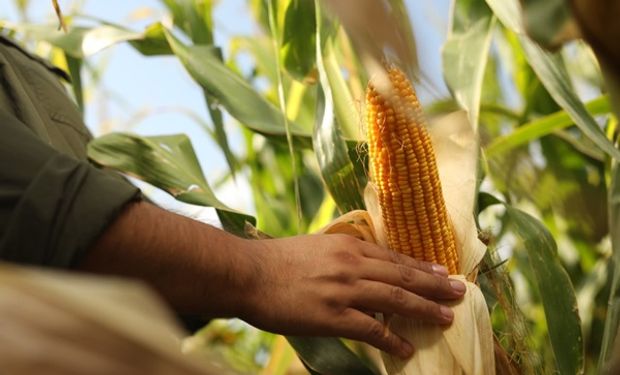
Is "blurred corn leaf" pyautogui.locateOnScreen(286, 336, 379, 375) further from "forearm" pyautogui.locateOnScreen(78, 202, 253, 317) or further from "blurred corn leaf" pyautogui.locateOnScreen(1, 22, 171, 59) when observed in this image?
"blurred corn leaf" pyautogui.locateOnScreen(1, 22, 171, 59)

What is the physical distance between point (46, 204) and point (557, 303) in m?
0.55

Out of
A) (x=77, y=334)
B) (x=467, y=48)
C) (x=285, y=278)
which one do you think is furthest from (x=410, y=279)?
(x=77, y=334)

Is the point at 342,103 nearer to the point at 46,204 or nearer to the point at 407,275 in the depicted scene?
the point at 407,275

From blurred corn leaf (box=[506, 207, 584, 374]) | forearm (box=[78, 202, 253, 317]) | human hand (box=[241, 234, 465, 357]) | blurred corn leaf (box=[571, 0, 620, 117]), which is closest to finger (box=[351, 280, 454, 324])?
human hand (box=[241, 234, 465, 357])

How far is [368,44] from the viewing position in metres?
0.38

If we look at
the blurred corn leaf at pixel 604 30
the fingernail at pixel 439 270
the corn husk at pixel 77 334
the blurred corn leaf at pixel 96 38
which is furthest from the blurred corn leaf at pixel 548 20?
the blurred corn leaf at pixel 96 38

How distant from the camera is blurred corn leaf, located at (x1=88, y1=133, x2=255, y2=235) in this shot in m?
1.03

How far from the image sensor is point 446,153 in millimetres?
846

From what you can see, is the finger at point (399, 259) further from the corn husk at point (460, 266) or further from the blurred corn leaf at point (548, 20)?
the blurred corn leaf at point (548, 20)

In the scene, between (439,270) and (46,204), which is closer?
(46,204)

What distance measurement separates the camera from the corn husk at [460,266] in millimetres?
781

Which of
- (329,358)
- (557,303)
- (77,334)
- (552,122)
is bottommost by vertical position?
(329,358)

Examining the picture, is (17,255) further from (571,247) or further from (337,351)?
(571,247)

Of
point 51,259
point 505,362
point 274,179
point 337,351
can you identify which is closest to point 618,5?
point 51,259
